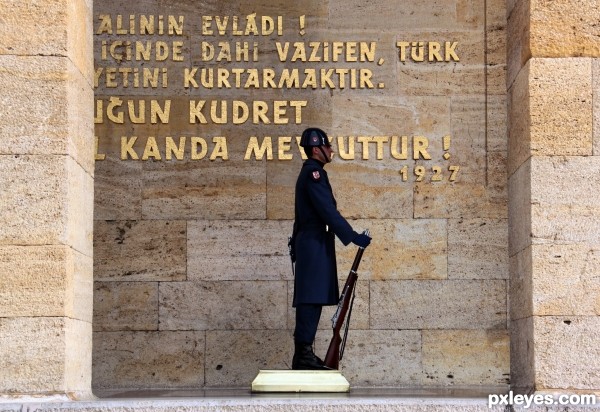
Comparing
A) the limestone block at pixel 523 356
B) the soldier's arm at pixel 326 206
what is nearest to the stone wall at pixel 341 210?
the limestone block at pixel 523 356

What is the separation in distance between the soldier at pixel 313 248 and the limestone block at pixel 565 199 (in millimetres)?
1710

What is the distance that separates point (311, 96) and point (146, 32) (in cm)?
175

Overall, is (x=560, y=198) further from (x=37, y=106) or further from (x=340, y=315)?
(x=37, y=106)

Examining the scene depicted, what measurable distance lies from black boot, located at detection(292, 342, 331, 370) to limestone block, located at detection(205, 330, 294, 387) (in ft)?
4.68

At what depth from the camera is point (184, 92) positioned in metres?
13.6

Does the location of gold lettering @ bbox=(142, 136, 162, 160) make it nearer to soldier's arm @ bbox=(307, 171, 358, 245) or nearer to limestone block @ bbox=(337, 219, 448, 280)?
limestone block @ bbox=(337, 219, 448, 280)

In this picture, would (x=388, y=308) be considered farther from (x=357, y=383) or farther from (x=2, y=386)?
(x=2, y=386)

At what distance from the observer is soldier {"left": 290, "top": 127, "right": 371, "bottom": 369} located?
11656 mm

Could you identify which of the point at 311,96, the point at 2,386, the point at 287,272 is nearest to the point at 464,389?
the point at 287,272

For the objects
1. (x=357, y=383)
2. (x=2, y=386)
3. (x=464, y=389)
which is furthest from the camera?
(x=357, y=383)

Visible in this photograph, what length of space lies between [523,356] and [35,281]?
396cm

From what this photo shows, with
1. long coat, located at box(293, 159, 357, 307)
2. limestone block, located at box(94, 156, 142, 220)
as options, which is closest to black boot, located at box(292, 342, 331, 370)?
long coat, located at box(293, 159, 357, 307)

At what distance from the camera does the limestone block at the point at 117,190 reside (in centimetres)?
1338

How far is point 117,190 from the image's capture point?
13414 millimetres
